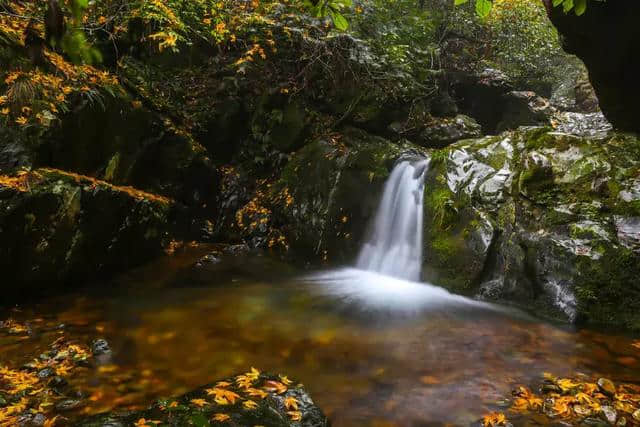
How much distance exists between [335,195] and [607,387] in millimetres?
5837

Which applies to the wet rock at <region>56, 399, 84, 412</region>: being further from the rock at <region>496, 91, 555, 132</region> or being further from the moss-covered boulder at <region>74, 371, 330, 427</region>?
the rock at <region>496, 91, 555, 132</region>

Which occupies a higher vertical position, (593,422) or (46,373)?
(593,422)

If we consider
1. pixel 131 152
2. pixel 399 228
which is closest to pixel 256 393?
pixel 399 228

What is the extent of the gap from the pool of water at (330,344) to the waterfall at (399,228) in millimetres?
705

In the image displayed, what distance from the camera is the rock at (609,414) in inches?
114

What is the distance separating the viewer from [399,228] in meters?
7.58

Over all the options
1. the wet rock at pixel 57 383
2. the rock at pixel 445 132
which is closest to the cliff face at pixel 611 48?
the rock at pixel 445 132

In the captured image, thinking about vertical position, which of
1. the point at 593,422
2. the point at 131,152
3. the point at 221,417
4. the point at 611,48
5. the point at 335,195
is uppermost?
the point at 611,48

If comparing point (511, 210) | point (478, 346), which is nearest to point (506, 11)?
point (511, 210)

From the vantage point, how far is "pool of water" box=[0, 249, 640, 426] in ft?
11.2

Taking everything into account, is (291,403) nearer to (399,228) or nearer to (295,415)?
(295,415)

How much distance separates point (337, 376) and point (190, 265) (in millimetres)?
4524

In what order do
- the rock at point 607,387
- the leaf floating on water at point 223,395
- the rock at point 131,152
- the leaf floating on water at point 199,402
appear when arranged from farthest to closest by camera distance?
1. the rock at point 131,152
2. the rock at point 607,387
3. the leaf floating on water at point 223,395
4. the leaf floating on water at point 199,402

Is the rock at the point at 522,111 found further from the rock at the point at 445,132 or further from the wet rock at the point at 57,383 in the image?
the wet rock at the point at 57,383
